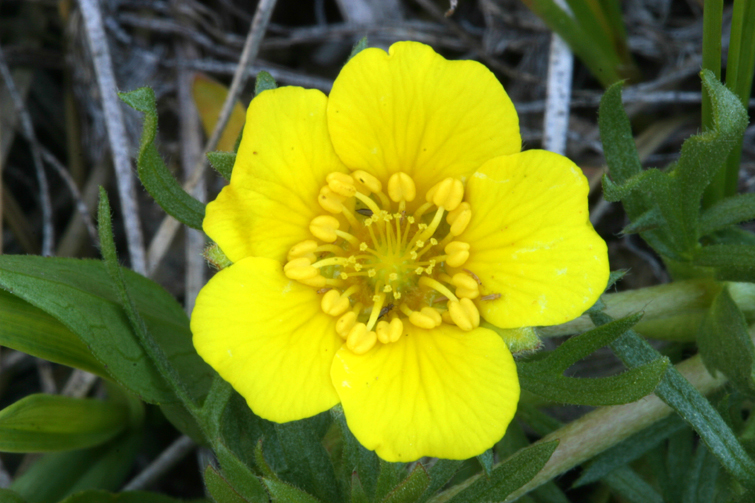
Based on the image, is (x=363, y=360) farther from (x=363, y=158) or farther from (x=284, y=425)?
(x=363, y=158)

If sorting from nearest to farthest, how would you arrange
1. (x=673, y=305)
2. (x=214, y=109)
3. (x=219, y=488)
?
(x=219, y=488) → (x=673, y=305) → (x=214, y=109)

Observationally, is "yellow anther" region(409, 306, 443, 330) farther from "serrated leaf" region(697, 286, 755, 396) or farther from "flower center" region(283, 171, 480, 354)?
"serrated leaf" region(697, 286, 755, 396)

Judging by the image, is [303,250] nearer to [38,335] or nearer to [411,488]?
[411,488]

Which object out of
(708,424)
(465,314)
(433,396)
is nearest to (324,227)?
(465,314)

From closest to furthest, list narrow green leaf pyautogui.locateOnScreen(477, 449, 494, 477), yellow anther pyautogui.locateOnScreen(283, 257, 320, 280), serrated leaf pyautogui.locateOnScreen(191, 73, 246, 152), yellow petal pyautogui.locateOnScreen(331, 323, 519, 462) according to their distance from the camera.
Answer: yellow petal pyautogui.locateOnScreen(331, 323, 519, 462)
narrow green leaf pyautogui.locateOnScreen(477, 449, 494, 477)
yellow anther pyautogui.locateOnScreen(283, 257, 320, 280)
serrated leaf pyautogui.locateOnScreen(191, 73, 246, 152)

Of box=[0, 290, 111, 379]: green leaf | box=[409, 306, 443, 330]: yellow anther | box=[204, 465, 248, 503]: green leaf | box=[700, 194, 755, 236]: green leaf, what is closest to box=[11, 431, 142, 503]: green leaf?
box=[0, 290, 111, 379]: green leaf

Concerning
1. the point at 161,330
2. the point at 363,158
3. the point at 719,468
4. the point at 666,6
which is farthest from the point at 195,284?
the point at 666,6
